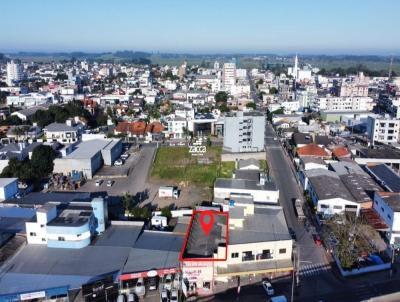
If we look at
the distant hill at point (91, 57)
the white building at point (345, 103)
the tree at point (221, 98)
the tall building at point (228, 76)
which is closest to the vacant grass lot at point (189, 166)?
the white building at point (345, 103)

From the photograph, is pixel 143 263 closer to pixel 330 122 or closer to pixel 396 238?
pixel 396 238

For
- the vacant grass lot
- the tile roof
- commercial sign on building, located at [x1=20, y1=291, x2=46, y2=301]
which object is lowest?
the vacant grass lot

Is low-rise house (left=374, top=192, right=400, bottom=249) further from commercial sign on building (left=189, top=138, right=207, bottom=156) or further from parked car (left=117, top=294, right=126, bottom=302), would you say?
commercial sign on building (left=189, top=138, right=207, bottom=156)

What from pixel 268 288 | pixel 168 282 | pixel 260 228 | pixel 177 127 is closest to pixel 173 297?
pixel 168 282

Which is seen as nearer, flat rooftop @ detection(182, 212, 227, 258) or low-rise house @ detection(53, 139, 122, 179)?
flat rooftop @ detection(182, 212, 227, 258)

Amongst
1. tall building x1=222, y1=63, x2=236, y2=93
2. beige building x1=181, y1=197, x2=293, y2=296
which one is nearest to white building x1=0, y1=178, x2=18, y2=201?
beige building x1=181, y1=197, x2=293, y2=296

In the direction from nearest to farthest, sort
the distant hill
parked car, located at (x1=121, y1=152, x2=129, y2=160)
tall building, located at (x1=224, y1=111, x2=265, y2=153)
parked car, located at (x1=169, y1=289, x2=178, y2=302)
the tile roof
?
parked car, located at (x1=169, y1=289, x2=178, y2=302)
the tile roof
tall building, located at (x1=224, y1=111, x2=265, y2=153)
parked car, located at (x1=121, y1=152, x2=129, y2=160)
the distant hill

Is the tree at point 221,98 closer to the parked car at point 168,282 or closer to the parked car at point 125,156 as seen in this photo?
the parked car at point 125,156
